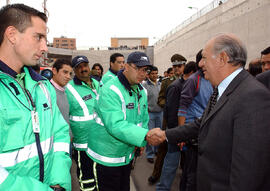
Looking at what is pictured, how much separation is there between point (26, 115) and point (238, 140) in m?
1.38

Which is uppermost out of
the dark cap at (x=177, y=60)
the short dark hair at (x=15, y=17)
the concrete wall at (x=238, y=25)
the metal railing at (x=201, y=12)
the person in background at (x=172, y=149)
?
the metal railing at (x=201, y=12)

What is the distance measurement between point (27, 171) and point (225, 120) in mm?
1358

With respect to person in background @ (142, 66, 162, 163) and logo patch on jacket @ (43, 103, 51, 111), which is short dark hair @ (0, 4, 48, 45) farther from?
person in background @ (142, 66, 162, 163)

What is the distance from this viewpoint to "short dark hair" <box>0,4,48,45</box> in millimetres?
1397

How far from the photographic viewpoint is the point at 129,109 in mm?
2547

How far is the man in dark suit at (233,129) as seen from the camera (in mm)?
1409

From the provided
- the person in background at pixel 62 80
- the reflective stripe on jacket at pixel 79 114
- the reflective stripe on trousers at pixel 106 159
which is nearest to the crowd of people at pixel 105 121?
the reflective stripe on trousers at pixel 106 159

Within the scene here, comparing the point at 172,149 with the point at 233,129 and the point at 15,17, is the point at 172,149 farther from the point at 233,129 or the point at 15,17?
the point at 15,17

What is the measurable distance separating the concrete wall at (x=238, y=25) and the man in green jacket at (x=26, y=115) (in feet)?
33.9

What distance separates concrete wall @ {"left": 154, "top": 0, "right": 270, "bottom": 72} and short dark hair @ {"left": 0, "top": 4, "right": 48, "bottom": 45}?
34.0 feet

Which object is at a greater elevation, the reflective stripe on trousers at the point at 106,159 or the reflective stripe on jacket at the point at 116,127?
the reflective stripe on jacket at the point at 116,127

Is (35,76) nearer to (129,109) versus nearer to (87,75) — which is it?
(129,109)

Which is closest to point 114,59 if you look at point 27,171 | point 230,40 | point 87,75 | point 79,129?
point 87,75

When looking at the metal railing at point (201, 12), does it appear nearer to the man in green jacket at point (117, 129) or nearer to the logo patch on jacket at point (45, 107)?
the man in green jacket at point (117, 129)
